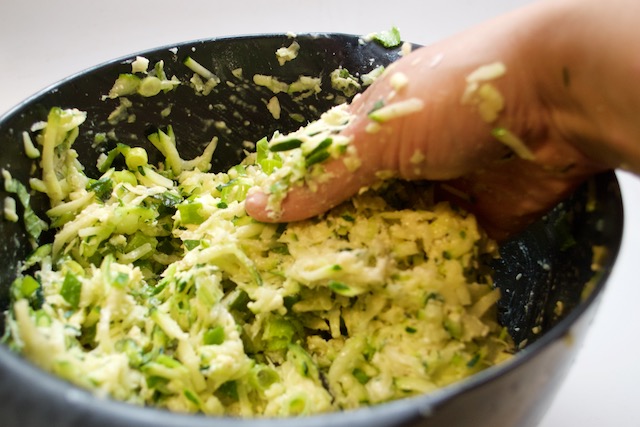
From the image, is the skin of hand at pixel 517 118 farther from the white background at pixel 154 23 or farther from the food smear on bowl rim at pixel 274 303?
the white background at pixel 154 23

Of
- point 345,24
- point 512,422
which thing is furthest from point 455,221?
point 345,24

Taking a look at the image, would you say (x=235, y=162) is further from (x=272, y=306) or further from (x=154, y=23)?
(x=154, y=23)

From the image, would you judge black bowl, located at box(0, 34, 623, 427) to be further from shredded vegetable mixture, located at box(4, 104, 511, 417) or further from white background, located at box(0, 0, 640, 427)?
white background, located at box(0, 0, 640, 427)

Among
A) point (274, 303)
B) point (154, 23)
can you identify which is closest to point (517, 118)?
point (274, 303)

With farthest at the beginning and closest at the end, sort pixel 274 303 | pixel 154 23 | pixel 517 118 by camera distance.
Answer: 1. pixel 154 23
2. pixel 274 303
3. pixel 517 118

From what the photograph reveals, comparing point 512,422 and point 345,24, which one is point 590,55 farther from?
point 345,24
